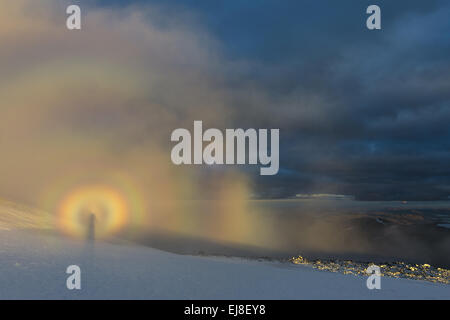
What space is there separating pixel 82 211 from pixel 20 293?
24.1m

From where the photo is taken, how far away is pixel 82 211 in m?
32.2

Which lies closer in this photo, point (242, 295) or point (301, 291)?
point (242, 295)

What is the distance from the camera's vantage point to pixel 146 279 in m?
12.2

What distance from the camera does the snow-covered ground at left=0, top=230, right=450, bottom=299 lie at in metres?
10.5

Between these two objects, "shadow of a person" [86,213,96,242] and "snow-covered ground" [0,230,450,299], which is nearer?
"snow-covered ground" [0,230,450,299]

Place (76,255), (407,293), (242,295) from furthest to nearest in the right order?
(76,255) < (407,293) < (242,295)

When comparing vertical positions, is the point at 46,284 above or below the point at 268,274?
above

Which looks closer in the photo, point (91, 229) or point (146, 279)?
point (146, 279)

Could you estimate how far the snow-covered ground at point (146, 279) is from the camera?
1054 cm

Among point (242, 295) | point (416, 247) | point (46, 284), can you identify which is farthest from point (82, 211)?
point (416, 247)

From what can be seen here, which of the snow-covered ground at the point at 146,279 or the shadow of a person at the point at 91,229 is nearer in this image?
the snow-covered ground at the point at 146,279

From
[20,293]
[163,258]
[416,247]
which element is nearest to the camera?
[20,293]
